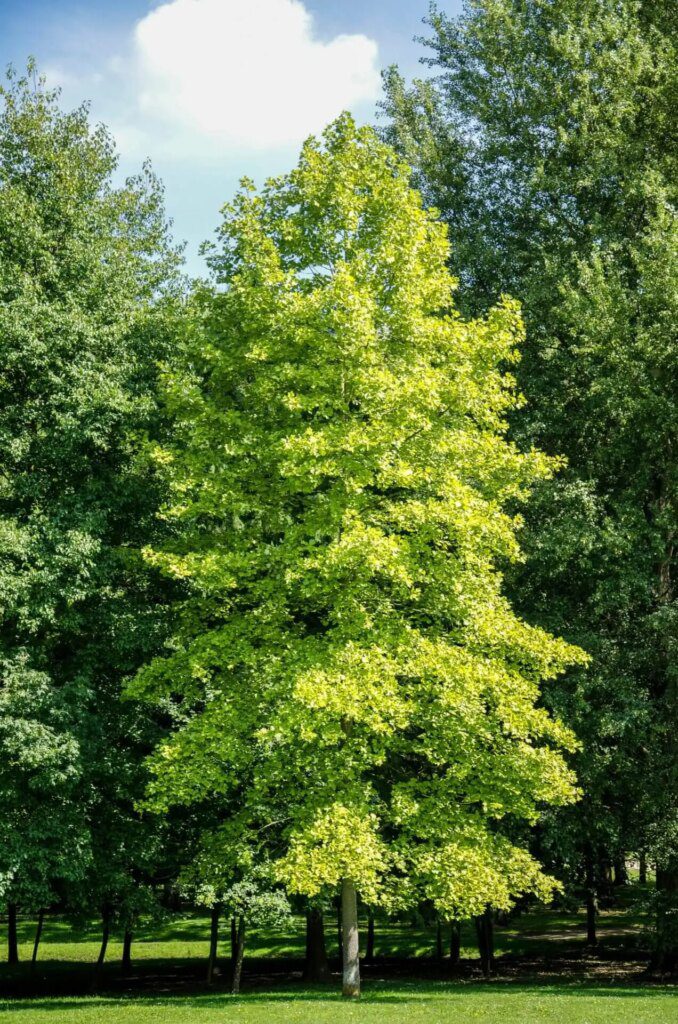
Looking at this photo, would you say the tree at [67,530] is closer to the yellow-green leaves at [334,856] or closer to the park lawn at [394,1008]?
the park lawn at [394,1008]

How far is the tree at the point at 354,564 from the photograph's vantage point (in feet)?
53.3

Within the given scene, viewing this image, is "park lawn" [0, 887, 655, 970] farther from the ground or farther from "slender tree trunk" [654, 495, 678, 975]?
"slender tree trunk" [654, 495, 678, 975]

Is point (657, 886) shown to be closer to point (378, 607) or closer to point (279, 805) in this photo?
point (279, 805)

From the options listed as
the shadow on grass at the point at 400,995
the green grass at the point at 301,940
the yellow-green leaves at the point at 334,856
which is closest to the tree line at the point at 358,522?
the yellow-green leaves at the point at 334,856

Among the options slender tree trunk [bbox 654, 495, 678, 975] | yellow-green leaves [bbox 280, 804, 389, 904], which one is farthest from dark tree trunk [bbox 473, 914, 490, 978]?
yellow-green leaves [bbox 280, 804, 389, 904]

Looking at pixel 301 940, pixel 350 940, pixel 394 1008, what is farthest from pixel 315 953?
pixel 301 940

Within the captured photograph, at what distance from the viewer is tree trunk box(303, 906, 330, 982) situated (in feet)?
89.2

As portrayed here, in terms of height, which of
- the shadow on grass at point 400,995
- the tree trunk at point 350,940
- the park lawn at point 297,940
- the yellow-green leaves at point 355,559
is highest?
the yellow-green leaves at point 355,559

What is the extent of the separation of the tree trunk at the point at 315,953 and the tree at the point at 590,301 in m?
8.00

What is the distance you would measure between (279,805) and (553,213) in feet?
63.9

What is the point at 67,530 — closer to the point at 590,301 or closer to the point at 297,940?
the point at 590,301

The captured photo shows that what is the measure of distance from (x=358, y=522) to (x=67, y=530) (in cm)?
788

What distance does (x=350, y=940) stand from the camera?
17.6 metres

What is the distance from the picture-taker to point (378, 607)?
1842 cm
